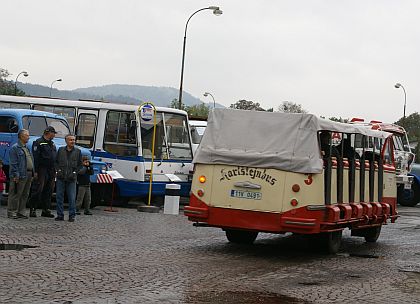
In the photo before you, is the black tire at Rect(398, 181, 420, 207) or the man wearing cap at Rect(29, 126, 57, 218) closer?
the man wearing cap at Rect(29, 126, 57, 218)

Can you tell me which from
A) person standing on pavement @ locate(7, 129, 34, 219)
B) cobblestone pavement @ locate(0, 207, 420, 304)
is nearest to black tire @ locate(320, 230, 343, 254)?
cobblestone pavement @ locate(0, 207, 420, 304)

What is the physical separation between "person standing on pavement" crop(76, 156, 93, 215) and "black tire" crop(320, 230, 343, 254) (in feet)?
23.6

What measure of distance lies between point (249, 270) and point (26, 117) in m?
11.9

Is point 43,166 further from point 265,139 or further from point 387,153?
point 387,153

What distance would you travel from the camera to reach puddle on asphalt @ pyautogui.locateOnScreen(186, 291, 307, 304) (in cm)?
920

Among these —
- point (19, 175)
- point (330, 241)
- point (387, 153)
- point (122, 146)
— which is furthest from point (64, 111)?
point (330, 241)

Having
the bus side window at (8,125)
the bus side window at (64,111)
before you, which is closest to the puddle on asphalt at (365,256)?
the bus side window at (8,125)

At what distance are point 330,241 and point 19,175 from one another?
6.68 meters

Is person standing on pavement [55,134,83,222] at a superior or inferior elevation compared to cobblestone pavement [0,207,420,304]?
superior

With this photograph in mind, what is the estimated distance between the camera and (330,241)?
1445 cm

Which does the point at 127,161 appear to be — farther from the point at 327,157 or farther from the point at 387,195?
the point at 327,157

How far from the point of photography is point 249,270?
11.9 metres

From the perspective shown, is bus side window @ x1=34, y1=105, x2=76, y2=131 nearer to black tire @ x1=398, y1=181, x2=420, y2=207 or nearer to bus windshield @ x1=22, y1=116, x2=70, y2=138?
bus windshield @ x1=22, y1=116, x2=70, y2=138

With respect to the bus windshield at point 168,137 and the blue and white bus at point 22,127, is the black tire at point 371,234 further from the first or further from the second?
the bus windshield at point 168,137
